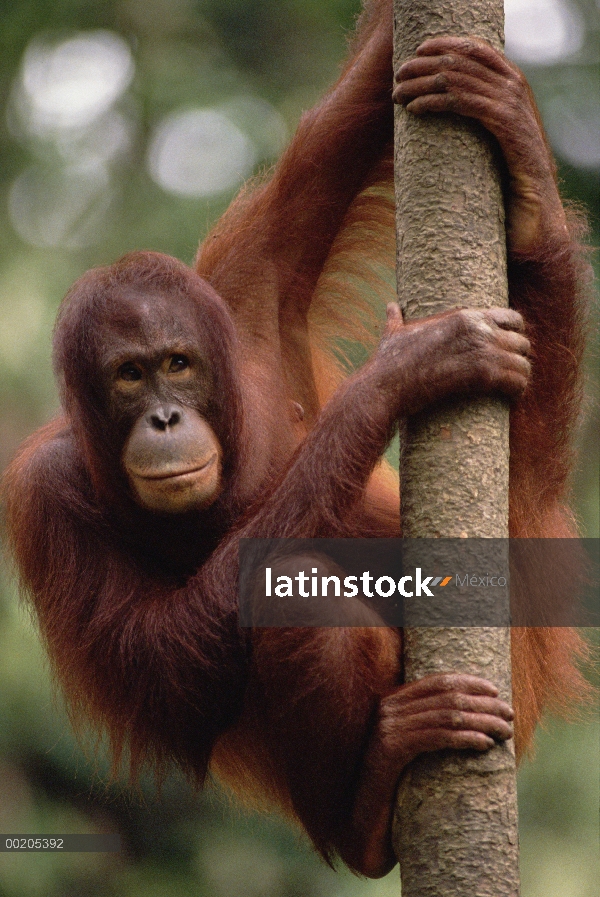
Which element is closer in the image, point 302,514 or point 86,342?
point 302,514

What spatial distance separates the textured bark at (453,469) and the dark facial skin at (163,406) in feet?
2.58

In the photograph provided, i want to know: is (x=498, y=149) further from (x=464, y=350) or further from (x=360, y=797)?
(x=360, y=797)

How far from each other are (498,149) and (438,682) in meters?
1.40

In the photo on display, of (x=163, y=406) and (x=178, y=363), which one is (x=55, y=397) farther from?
(x=163, y=406)

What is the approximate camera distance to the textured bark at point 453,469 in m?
2.43

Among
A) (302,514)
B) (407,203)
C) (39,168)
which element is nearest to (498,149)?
(407,203)

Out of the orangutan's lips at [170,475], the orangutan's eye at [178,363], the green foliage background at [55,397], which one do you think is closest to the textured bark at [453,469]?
the orangutan's lips at [170,475]

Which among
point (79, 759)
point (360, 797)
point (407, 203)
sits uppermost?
point (407, 203)

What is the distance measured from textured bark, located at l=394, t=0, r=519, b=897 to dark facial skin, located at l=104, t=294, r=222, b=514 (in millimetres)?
786

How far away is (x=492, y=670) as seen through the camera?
8.42ft

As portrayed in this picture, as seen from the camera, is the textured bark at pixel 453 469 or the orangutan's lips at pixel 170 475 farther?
the orangutan's lips at pixel 170 475

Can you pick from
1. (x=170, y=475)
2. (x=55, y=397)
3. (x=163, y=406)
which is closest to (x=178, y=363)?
(x=163, y=406)

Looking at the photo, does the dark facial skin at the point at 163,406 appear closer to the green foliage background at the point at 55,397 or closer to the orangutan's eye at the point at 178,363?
the orangutan's eye at the point at 178,363

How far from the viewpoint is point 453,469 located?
2.54 meters
